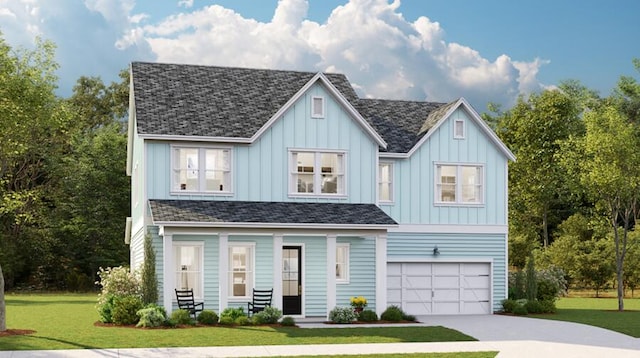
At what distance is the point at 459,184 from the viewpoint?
32562 millimetres

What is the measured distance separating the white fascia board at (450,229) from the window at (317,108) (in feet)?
16.4

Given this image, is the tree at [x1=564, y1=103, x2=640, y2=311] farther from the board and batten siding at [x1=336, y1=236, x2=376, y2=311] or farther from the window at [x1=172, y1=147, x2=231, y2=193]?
the window at [x1=172, y1=147, x2=231, y2=193]

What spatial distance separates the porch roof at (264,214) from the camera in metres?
26.8

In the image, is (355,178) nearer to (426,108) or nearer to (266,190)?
(266,190)

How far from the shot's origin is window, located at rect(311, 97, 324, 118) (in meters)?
29.9

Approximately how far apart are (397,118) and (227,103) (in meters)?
7.09

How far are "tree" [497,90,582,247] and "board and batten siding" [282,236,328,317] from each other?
31590mm

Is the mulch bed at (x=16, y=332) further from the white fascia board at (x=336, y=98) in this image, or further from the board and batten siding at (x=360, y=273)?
the board and batten siding at (x=360, y=273)

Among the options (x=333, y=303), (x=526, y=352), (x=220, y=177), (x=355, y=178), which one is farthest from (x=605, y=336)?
(x=220, y=177)

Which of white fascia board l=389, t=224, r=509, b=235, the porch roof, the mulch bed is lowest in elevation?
the mulch bed

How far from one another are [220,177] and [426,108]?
32.1 ft

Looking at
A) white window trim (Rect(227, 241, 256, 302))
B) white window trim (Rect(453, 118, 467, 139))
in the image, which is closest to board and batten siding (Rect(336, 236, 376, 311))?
white window trim (Rect(227, 241, 256, 302))

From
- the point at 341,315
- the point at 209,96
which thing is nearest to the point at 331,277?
the point at 341,315

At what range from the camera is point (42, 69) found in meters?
24.7
